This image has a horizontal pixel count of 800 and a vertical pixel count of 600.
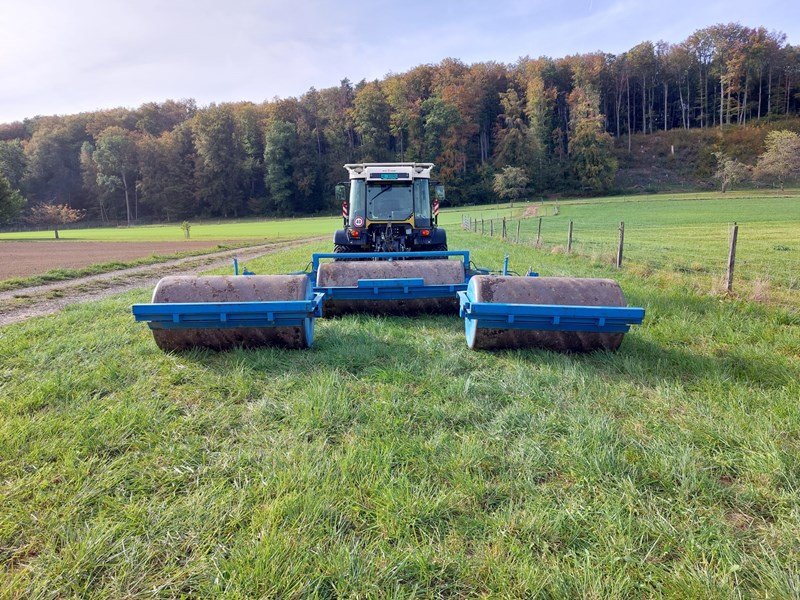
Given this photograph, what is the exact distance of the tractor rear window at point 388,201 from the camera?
8844 mm

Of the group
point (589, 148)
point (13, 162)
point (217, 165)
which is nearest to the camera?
point (589, 148)

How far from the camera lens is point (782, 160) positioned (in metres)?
53.8

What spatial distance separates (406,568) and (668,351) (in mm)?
3980

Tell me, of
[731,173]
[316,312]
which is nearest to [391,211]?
[316,312]

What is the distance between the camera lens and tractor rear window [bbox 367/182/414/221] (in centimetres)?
884

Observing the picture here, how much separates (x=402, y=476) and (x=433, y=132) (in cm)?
7822

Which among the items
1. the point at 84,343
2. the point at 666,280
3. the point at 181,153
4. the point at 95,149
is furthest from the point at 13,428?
the point at 95,149

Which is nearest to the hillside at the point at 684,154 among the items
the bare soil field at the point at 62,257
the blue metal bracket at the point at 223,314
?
the bare soil field at the point at 62,257

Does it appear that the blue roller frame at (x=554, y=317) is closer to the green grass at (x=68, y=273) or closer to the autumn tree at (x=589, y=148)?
the green grass at (x=68, y=273)

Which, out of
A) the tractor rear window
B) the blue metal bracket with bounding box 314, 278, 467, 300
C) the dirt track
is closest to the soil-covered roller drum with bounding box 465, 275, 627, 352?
the blue metal bracket with bounding box 314, 278, 467, 300

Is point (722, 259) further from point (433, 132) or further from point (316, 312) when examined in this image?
point (433, 132)

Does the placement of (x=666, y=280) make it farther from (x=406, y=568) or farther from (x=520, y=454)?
(x=406, y=568)

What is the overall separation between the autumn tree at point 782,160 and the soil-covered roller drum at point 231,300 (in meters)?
70.4

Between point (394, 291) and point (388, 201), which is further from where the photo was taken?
point (388, 201)
